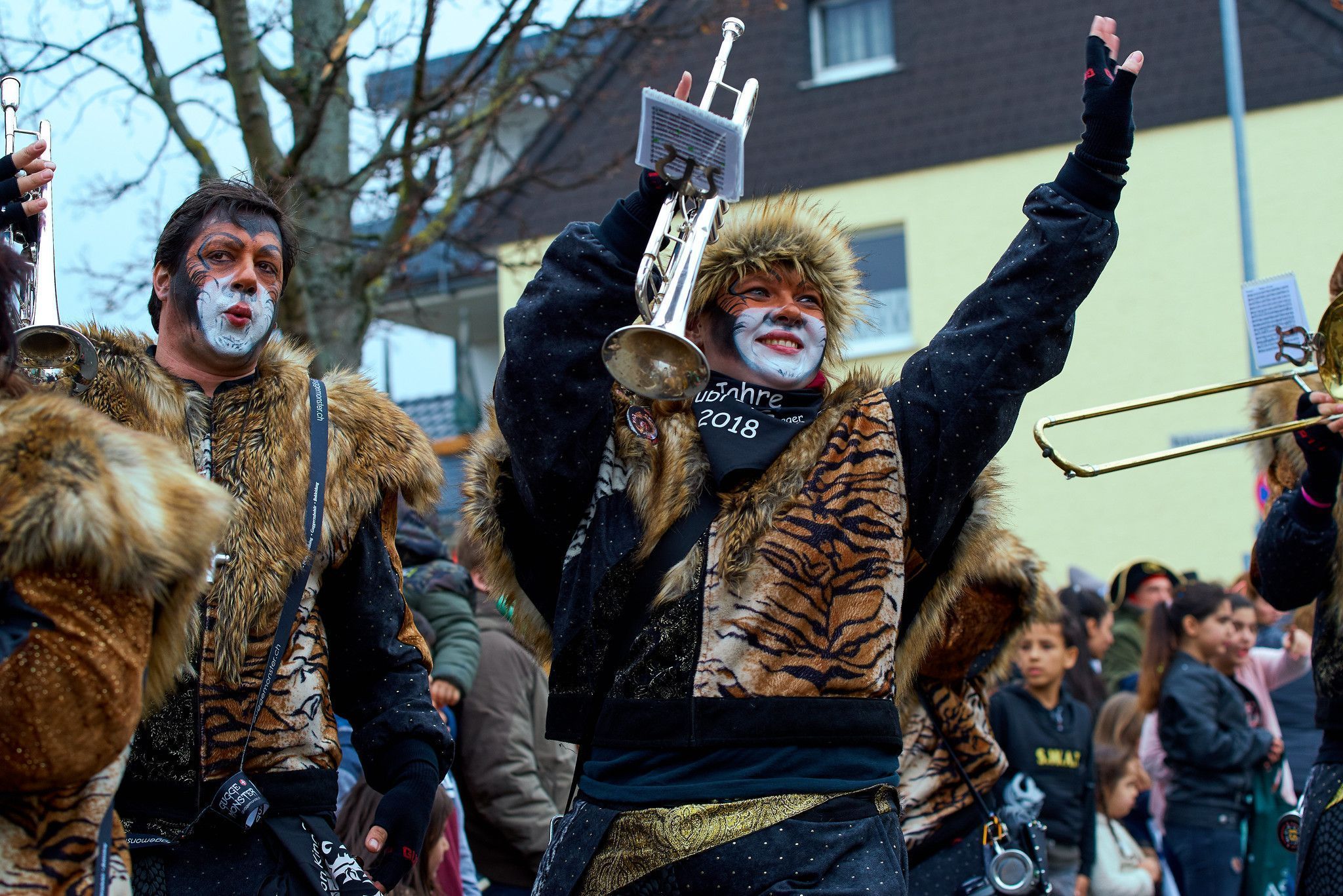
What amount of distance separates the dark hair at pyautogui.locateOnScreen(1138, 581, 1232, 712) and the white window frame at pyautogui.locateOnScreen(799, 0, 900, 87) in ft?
34.3

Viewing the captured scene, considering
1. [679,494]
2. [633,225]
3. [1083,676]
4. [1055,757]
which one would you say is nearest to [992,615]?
[1055,757]

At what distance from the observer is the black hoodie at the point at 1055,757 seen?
5.57 metres

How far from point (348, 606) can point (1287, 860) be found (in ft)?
16.1

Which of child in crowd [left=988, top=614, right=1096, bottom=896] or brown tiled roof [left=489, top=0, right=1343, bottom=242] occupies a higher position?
brown tiled roof [left=489, top=0, right=1343, bottom=242]

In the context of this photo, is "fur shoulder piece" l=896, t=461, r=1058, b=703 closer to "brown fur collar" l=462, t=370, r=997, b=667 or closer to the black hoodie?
"brown fur collar" l=462, t=370, r=997, b=667

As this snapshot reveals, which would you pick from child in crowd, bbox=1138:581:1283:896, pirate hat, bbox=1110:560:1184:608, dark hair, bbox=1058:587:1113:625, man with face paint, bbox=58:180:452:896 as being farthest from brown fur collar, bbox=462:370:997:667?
pirate hat, bbox=1110:560:1184:608

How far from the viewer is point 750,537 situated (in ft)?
9.51

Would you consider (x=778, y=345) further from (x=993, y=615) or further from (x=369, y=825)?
(x=369, y=825)

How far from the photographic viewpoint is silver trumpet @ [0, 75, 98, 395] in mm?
2928

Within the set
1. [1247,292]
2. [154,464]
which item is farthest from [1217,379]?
[154,464]

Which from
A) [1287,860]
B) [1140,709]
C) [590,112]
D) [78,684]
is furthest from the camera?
[590,112]

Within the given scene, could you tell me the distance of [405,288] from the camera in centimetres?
953

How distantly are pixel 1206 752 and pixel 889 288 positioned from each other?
971cm

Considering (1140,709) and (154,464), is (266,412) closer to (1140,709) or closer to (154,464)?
(154,464)
